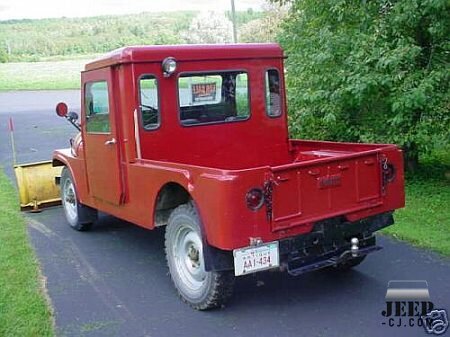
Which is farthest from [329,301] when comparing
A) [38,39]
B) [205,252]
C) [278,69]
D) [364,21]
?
[38,39]

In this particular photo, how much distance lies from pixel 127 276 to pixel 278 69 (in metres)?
2.62

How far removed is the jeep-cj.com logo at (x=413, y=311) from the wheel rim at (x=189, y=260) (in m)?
1.46

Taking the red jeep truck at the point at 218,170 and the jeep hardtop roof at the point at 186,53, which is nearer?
the red jeep truck at the point at 218,170

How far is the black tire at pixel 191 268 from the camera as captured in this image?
4.55m

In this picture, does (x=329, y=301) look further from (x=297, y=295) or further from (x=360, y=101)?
(x=360, y=101)

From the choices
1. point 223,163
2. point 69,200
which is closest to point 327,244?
point 223,163

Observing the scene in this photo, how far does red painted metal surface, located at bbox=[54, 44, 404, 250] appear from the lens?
13.9 ft

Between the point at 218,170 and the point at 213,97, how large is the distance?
1931 mm

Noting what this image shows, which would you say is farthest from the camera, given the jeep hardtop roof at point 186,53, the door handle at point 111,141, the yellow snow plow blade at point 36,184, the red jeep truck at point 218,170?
the yellow snow plow blade at point 36,184

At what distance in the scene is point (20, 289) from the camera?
17.4ft

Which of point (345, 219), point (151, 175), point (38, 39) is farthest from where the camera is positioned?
point (38, 39)

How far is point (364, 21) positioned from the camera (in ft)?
28.3

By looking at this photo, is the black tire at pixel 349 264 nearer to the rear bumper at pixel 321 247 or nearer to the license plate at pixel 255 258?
the rear bumper at pixel 321 247

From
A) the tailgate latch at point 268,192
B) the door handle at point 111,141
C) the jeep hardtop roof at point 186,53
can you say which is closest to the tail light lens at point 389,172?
the tailgate latch at point 268,192
